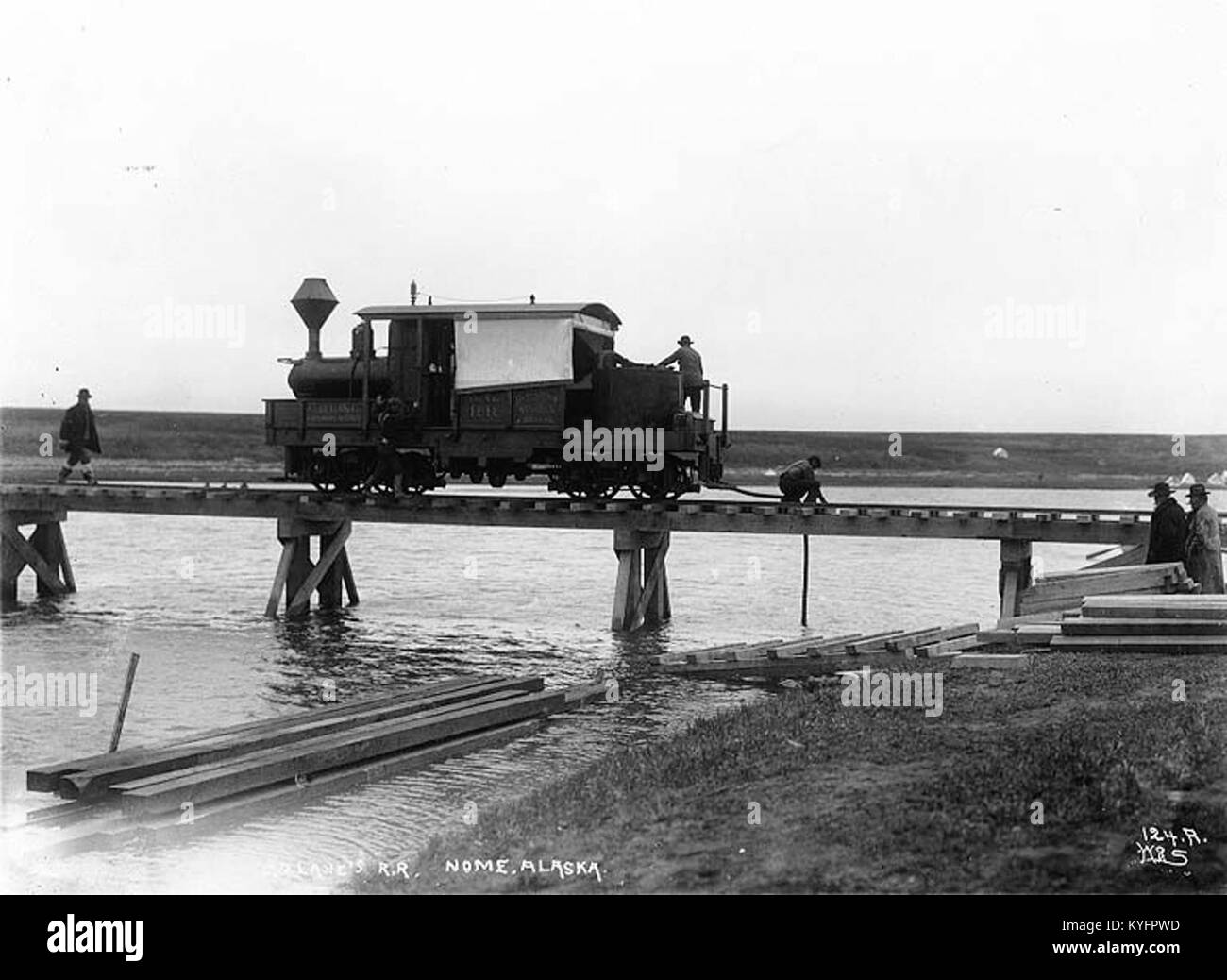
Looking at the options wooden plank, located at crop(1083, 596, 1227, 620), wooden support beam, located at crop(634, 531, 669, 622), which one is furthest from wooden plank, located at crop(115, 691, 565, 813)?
wooden support beam, located at crop(634, 531, 669, 622)

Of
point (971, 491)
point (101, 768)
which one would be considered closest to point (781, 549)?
point (101, 768)

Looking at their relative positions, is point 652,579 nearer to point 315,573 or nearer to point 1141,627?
point 315,573

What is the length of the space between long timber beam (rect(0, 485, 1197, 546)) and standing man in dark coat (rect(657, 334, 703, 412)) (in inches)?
73.8

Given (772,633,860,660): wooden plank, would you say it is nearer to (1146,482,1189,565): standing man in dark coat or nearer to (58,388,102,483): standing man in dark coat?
(1146,482,1189,565): standing man in dark coat

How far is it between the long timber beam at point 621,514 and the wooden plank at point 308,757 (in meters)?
7.91

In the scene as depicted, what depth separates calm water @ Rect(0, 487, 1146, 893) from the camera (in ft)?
28.3

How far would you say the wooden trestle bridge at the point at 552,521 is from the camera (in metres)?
19.2

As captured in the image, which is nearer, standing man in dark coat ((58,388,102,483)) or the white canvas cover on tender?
the white canvas cover on tender

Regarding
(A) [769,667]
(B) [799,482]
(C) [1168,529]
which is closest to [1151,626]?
(C) [1168,529]

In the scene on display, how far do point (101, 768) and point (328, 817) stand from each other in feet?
5.18

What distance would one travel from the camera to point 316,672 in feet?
57.3

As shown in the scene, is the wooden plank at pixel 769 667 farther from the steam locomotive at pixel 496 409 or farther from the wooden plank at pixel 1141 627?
the steam locomotive at pixel 496 409
